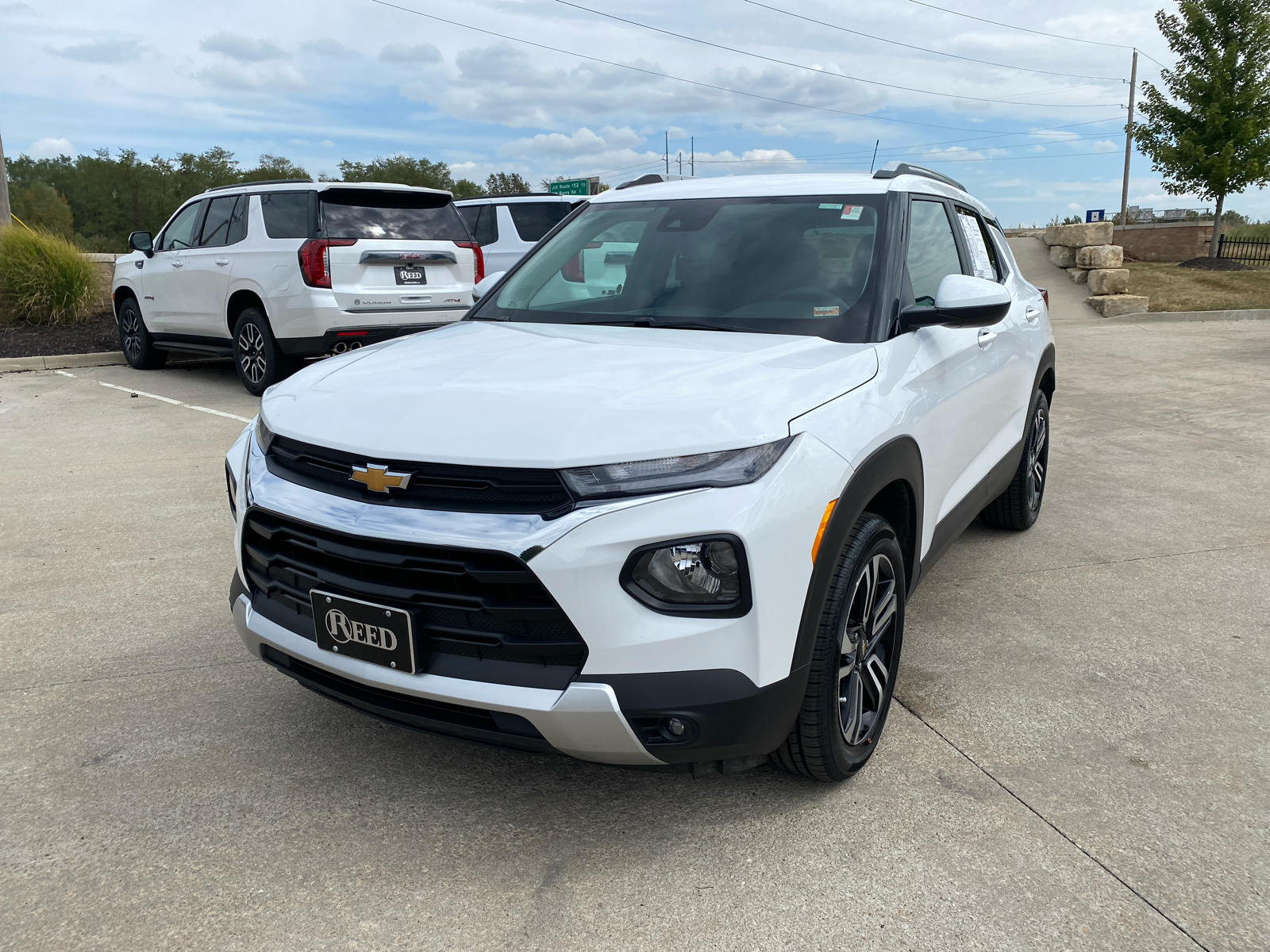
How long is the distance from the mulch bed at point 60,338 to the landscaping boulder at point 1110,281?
17.1 metres

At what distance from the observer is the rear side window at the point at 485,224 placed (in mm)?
13047

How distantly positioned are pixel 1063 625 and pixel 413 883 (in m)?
2.84

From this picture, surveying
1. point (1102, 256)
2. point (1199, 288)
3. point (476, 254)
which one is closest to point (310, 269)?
point (476, 254)

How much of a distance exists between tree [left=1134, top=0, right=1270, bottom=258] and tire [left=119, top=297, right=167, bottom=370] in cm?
2492

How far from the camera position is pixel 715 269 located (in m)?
3.46

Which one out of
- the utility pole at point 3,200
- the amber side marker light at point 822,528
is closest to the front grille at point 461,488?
the amber side marker light at point 822,528

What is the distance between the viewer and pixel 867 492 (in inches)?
102

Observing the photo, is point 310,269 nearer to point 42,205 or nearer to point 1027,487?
point 1027,487

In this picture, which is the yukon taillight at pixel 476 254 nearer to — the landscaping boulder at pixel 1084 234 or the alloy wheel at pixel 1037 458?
the alloy wheel at pixel 1037 458

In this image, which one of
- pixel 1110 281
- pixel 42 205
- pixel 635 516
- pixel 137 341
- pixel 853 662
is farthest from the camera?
pixel 42 205

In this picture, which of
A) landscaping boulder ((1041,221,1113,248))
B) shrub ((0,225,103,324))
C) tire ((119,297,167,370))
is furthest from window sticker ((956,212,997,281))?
landscaping boulder ((1041,221,1113,248))

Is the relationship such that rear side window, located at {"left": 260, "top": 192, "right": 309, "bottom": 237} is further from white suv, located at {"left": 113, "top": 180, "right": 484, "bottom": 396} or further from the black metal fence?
the black metal fence

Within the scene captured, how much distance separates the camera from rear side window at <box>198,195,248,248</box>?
9.63 m

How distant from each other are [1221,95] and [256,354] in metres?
25.2
